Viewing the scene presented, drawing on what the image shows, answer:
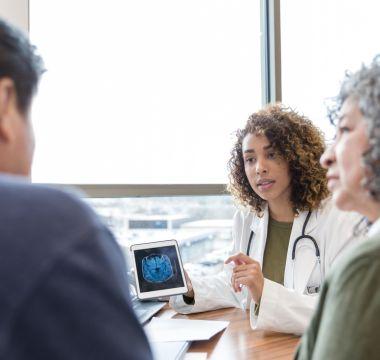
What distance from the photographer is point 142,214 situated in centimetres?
236

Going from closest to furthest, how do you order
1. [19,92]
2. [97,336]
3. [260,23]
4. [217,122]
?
1. [97,336]
2. [19,92]
3. [217,122]
4. [260,23]

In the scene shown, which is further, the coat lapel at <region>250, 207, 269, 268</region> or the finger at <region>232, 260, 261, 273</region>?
the coat lapel at <region>250, 207, 269, 268</region>

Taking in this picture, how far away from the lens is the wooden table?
49.9 inches

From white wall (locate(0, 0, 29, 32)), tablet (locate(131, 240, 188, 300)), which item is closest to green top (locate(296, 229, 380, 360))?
tablet (locate(131, 240, 188, 300))

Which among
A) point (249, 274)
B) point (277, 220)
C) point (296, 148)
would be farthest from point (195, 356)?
point (296, 148)

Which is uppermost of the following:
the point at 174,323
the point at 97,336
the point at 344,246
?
the point at 97,336

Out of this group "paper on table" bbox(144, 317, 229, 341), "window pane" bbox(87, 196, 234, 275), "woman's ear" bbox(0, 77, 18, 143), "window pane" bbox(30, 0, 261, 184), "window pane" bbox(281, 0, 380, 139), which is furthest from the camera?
"window pane" bbox(281, 0, 380, 139)

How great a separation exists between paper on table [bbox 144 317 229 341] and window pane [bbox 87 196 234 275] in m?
0.77

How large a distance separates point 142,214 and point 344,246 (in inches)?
39.0

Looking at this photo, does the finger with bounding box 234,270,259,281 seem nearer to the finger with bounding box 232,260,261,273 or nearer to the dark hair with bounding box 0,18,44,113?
the finger with bounding box 232,260,261,273

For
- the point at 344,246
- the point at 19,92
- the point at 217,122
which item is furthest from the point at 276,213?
the point at 19,92

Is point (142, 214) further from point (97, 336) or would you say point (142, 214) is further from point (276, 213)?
point (97, 336)

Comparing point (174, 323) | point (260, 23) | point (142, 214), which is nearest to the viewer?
point (174, 323)

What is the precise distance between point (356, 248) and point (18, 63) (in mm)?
545
